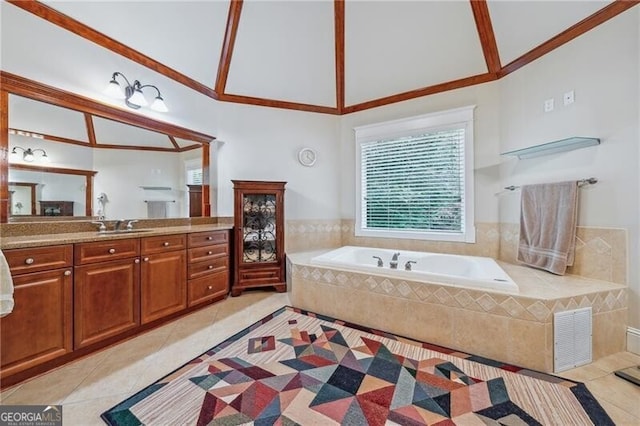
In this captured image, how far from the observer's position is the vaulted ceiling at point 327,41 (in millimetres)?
2281

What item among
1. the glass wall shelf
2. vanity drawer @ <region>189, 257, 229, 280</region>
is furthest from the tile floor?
the glass wall shelf

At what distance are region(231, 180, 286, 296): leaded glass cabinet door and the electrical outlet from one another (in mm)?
2841

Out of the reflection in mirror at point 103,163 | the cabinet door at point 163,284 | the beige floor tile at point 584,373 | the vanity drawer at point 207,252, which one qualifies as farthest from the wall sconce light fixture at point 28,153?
the beige floor tile at point 584,373

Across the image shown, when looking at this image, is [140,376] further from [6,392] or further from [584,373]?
[584,373]

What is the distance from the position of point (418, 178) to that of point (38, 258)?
3.53 metres

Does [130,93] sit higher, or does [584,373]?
[130,93]

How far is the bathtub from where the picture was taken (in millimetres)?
1982

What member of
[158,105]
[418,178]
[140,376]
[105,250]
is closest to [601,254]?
[418,178]

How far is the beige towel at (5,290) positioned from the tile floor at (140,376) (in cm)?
57

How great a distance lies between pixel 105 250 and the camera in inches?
78.0

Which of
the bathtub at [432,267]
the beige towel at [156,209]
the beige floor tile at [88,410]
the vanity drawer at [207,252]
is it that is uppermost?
the beige towel at [156,209]

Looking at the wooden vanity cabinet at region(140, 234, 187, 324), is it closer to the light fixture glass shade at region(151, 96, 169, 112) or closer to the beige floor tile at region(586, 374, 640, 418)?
the light fixture glass shade at region(151, 96, 169, 112)

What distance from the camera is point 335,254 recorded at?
3023 mm

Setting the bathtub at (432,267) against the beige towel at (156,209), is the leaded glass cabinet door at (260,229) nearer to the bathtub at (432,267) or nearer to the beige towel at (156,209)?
the bathtub at (432,267)
